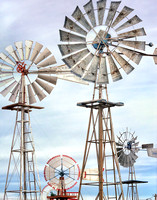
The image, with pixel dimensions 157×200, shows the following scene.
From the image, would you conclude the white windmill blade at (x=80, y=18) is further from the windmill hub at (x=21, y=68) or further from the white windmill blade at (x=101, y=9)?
the windmill hub at (x=21, y=68)

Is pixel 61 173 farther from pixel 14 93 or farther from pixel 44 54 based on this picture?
pixel 44 54

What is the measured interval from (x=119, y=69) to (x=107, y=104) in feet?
6.79

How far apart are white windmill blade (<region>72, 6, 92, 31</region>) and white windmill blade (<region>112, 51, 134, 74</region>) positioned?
6.96 ft

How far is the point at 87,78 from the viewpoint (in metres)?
24.1

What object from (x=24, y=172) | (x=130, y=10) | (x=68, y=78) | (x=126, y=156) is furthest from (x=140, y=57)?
(x=126, y=156)

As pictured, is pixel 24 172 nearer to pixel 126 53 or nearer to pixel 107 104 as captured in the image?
pixel 107 104

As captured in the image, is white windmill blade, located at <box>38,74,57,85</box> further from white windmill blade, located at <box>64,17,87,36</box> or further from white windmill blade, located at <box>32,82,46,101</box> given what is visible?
white windmill blade, located at <box>64,17,87,36</box>

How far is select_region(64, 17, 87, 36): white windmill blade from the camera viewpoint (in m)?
24.5

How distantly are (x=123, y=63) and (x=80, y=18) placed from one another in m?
3.48

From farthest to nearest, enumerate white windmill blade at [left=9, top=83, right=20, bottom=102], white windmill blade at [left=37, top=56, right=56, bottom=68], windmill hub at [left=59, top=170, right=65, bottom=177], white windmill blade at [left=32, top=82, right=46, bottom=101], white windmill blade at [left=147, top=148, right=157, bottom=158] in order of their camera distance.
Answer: windmill hub at [left=59, top=170, right=65, bottom=177], white windmill blade at [left=32, top=82, right=46, bottom=101], white windmill blade at [left=9, top=83, right=20, bottom=102], white windmill blade at [left=37, top=56, right=56, bottom=68], white windmill blade at [left=147, top=148, right=157, bottom=158]

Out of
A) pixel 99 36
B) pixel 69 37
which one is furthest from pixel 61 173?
pixel 99 36

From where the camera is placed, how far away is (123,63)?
81.1ft

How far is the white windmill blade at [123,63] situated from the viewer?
2458 centimetres

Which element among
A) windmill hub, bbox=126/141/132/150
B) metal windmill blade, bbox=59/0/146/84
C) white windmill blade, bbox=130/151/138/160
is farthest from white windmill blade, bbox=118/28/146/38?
white windmill blade, bbox=130/151/138/160
